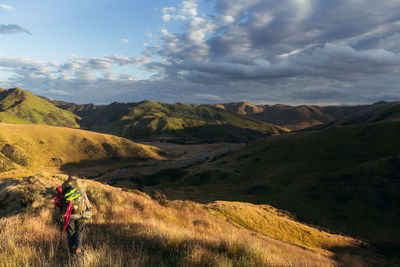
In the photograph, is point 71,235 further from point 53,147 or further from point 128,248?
point 53,147

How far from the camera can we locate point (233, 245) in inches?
220

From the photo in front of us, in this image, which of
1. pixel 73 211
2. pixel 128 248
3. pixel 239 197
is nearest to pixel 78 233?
pixel 73 211

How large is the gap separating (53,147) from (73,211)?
4343 inches

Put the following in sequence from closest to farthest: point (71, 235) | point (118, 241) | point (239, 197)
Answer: point (71, 235)
point (118, 241)
point (239, 197)

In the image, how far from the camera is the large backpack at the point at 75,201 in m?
5.67

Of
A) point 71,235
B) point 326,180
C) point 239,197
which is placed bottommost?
point 239,197

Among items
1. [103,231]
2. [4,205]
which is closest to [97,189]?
[4,205]

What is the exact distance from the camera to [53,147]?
97.2 metres

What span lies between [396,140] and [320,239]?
62033 millimetres

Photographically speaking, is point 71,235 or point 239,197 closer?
point 71,235

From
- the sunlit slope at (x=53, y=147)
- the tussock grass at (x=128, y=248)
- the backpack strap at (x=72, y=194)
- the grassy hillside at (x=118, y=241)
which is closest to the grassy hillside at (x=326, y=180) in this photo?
the grassy hillside at (x=118, y=241)

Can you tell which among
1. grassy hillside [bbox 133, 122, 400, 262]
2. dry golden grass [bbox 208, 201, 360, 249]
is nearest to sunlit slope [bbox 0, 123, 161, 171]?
grassy hillside [bbox 133, 122, 400, 262]

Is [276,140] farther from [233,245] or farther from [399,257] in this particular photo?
[233,245]

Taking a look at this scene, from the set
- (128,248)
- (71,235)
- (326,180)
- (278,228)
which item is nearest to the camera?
(128,248)
